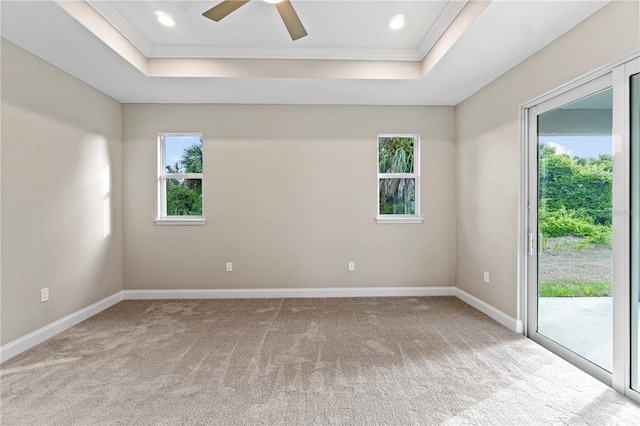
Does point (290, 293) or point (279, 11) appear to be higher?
point (279, 11)

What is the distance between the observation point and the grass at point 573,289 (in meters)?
2.33

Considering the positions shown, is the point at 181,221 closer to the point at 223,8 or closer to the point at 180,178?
the point at 180,178

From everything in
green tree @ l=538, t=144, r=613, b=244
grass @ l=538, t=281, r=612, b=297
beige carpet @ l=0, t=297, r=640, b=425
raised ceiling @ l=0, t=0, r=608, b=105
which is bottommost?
beige carpet @ l=0, t=297, r=640, b=425

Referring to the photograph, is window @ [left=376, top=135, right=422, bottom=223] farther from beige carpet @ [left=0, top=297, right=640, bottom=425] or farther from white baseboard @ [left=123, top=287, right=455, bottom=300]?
beige carpet @ [left=0, top=297, right=640, bottom=425]

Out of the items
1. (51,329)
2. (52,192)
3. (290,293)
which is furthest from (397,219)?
(51,329)

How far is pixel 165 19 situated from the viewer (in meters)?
2.78

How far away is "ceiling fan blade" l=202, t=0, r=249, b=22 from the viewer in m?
2.10

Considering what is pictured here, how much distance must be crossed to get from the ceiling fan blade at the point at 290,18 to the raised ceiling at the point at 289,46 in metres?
0.29

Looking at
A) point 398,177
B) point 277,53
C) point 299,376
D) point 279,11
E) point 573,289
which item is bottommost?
point 299,376

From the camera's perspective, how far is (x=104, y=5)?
2539 mm

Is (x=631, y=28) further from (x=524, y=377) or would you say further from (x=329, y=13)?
(x=524, y=377)

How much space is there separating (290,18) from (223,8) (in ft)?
1.52

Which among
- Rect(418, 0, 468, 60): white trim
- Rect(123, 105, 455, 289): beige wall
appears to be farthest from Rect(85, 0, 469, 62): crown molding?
Rect(123, 105, 455, 289): beige wall

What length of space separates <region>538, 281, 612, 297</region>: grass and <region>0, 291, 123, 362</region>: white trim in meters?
4.65
